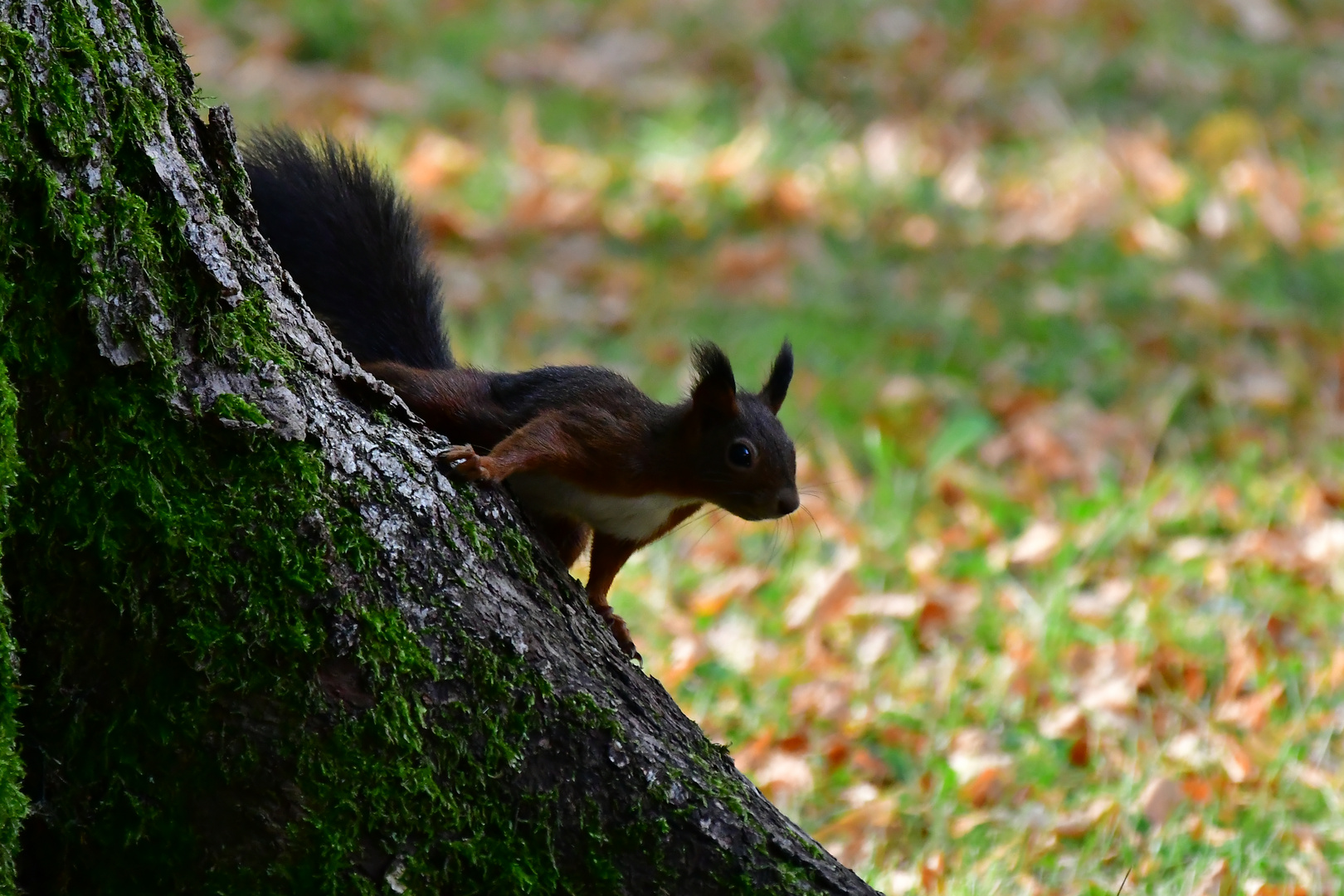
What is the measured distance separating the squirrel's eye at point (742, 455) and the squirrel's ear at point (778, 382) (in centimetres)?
18

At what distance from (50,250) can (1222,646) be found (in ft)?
9.04

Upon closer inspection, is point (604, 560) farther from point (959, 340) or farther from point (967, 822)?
point (959, 340)

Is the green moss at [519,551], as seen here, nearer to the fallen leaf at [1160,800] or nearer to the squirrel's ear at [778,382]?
the squirrel's ear at [778,382]

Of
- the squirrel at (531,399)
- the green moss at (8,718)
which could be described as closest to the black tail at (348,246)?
the squirrel at (531,399)

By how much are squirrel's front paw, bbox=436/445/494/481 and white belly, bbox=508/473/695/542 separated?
42cm

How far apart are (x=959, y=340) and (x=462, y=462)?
3436 mm

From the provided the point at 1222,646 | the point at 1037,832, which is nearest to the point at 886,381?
the point at 1222,646

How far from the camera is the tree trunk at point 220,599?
1.50 meters

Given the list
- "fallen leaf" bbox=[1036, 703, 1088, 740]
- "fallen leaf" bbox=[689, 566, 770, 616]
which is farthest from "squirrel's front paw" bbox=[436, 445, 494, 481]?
"fallen leaf" bbox=[689, 566, 770, 616]

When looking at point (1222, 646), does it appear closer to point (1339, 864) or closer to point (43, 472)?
point (1339, 864)

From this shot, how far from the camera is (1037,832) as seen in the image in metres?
2.65

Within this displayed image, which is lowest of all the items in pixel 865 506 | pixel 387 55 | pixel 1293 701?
pixel 1293 701

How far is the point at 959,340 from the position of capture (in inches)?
197

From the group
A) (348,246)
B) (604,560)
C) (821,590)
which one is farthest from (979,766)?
(348,246)
